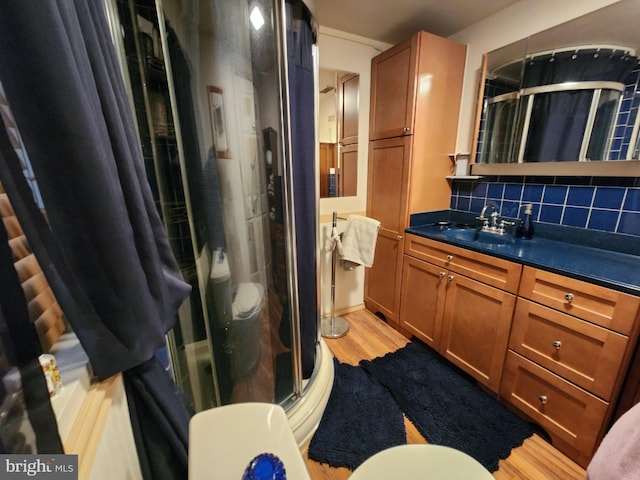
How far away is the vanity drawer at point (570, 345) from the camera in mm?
1043

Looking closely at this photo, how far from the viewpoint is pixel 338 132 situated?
83.3 inches

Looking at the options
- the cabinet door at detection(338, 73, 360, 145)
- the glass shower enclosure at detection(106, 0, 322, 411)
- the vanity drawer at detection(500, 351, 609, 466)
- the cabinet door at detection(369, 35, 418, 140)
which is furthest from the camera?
the cabinet door at detection(338, 73, 360, 145)

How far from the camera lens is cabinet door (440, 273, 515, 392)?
4.63 ft

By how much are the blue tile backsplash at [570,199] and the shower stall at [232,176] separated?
56.4 inches

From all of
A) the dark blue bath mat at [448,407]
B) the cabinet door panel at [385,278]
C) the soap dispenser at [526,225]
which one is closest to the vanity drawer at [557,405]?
the dark blue bath mat at [448,407]

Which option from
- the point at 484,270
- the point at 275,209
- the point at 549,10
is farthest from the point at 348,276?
the point at 549,10

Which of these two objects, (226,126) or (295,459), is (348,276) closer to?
(226,126)

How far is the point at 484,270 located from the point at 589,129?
91 centimetres

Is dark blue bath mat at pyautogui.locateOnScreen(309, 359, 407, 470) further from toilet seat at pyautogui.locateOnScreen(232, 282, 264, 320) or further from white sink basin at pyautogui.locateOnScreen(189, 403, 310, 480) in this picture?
white sink basin at pyautogui.locateOnScreen(189, 403, 310, 480)

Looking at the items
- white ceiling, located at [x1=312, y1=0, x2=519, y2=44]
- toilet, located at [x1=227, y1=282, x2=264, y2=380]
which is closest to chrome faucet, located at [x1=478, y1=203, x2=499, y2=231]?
white ceiling, located at [x1=312, y1=0, x2=519, y2=44]

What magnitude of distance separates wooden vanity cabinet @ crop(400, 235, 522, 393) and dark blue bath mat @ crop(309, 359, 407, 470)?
54cm

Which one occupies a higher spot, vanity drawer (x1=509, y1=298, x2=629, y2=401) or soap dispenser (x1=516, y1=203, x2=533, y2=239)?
soap dispenser (x1=516, y1=203, x2=533, y2=239)

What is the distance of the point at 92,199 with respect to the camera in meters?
0.48

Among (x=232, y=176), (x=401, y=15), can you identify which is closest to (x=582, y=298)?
(x=232, y=176)
